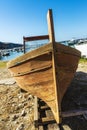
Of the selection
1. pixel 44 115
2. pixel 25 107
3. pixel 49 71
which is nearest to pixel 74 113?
pixel 44 115

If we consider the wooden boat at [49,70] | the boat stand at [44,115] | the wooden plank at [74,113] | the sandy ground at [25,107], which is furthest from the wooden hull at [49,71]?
the sandy ground at [25,107]

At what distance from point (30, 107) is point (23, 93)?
40.4 inches

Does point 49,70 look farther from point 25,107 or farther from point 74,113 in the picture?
point 25,107

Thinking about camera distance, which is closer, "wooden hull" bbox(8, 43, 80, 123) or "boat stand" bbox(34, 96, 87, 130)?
"wooden hull" bbox(8, 43, 80, 123)

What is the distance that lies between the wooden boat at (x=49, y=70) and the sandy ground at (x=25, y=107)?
65 centimetres

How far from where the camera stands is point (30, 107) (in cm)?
488

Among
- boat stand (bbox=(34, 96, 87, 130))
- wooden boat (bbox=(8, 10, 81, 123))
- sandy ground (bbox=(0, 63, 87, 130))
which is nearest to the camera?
wooden boat (bbox=(8, 10, 81, 123))

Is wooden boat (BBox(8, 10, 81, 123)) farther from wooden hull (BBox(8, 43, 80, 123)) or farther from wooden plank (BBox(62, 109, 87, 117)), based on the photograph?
wooden plank (BBox(62, 109, 87, 117))

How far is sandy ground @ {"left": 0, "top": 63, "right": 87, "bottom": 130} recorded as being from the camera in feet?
13.2

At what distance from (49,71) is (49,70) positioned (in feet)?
0.07

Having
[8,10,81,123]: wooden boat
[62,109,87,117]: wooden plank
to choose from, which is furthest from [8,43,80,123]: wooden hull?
[62,109,87,117]: wooden plank

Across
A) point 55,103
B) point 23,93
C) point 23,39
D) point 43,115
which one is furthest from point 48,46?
point 23,39

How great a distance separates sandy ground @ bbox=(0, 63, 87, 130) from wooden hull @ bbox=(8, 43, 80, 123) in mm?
657

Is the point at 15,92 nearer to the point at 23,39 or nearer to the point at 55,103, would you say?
the point at 23,39
